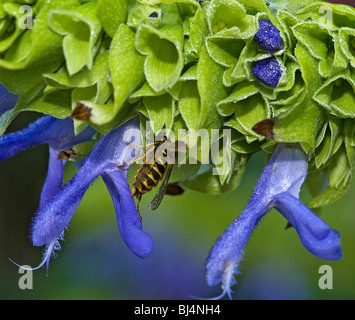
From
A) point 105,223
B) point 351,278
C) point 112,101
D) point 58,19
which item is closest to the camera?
point 58,19

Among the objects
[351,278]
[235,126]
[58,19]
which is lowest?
[351,278]

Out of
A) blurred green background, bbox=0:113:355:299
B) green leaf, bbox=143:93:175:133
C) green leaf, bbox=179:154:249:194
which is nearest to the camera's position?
green leaf, bbox=143:93:175:133

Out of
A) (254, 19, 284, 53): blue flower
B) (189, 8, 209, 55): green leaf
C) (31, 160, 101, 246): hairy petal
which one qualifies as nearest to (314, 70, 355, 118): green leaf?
(254, 19, 284, 53): blue flower

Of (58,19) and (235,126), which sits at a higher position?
(58,19)

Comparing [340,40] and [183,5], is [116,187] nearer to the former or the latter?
[183,5]

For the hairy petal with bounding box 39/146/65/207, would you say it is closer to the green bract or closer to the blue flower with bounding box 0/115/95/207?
the blue flower with bounding box 0/115/95/207

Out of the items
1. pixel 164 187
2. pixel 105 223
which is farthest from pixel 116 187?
pixel 105 223

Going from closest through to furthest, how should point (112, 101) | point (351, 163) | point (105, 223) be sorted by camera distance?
1. point (112, 101)
2. point (351, 163)
3. point (105, 223)
